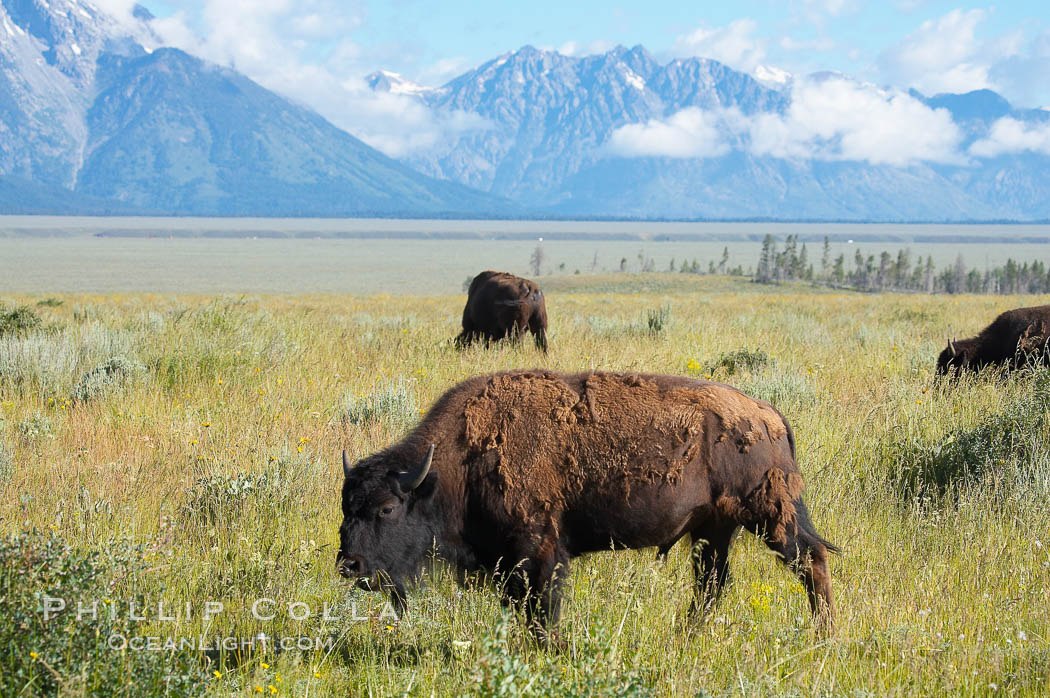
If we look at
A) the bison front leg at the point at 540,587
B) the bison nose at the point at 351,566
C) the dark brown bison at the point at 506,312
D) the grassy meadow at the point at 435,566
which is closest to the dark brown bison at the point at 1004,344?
the grassy meadow at the point at 435,566

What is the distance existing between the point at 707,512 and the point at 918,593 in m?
1.31

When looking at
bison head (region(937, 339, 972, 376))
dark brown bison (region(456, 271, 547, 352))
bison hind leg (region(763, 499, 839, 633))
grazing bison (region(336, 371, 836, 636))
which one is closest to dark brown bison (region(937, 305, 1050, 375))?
bison head (region(937, 339, 972, 376))

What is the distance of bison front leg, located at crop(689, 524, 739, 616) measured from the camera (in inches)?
178

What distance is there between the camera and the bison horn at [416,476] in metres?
4.07

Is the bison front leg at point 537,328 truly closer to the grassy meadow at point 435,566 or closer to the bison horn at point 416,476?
the grassy meadow at point 435,566

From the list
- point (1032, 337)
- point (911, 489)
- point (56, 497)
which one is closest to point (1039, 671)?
point (911, 489)

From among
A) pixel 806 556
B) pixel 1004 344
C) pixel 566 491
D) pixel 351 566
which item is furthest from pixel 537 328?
pixel 351 566

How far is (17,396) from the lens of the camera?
338 inches

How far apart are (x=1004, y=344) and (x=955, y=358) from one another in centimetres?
62

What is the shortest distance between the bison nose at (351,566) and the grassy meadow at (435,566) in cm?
26

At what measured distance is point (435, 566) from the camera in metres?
4.35

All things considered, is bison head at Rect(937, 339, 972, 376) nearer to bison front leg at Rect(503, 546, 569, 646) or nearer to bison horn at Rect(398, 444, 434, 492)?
bison front leg at Rect(503, 546, 569, 646)

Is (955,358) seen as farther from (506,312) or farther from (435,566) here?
(435,566)

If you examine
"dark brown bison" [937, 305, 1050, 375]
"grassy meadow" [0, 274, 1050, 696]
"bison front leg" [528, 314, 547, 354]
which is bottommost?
"grassy meadow" [0, 274, 1050, 696]
